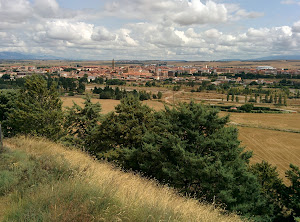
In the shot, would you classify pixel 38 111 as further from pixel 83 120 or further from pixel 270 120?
pixel 270 120

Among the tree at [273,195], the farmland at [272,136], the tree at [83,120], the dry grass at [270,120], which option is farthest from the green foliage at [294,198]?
the dry grass at [270,120]

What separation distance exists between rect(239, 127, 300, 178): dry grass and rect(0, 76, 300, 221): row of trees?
15010mm

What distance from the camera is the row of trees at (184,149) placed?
349 inches

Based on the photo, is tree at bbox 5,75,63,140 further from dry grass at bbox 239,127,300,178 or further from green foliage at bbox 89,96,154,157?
dry grass at bbox 239,127,300,178

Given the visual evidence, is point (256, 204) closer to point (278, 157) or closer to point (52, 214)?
point (52, 214)

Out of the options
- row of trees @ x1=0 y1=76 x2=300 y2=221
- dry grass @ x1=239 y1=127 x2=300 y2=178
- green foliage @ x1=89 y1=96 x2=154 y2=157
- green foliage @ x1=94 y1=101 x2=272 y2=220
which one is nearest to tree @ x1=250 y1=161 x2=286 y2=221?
row of trees @ x1=0 y1=76 x2=300 y2=221

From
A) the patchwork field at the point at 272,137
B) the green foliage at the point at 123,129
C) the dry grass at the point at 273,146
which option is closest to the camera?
the green foliage at the point at 123,129

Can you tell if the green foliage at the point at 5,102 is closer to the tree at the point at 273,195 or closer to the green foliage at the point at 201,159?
the green foliage at the point at 201,159

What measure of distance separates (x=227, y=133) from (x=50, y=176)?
762cm

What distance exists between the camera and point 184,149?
32.9 ft

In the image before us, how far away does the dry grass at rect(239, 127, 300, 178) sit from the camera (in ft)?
91.5

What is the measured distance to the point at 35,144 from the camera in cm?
941

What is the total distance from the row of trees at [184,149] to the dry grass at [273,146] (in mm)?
15010

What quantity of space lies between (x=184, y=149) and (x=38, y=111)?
11.7 m
